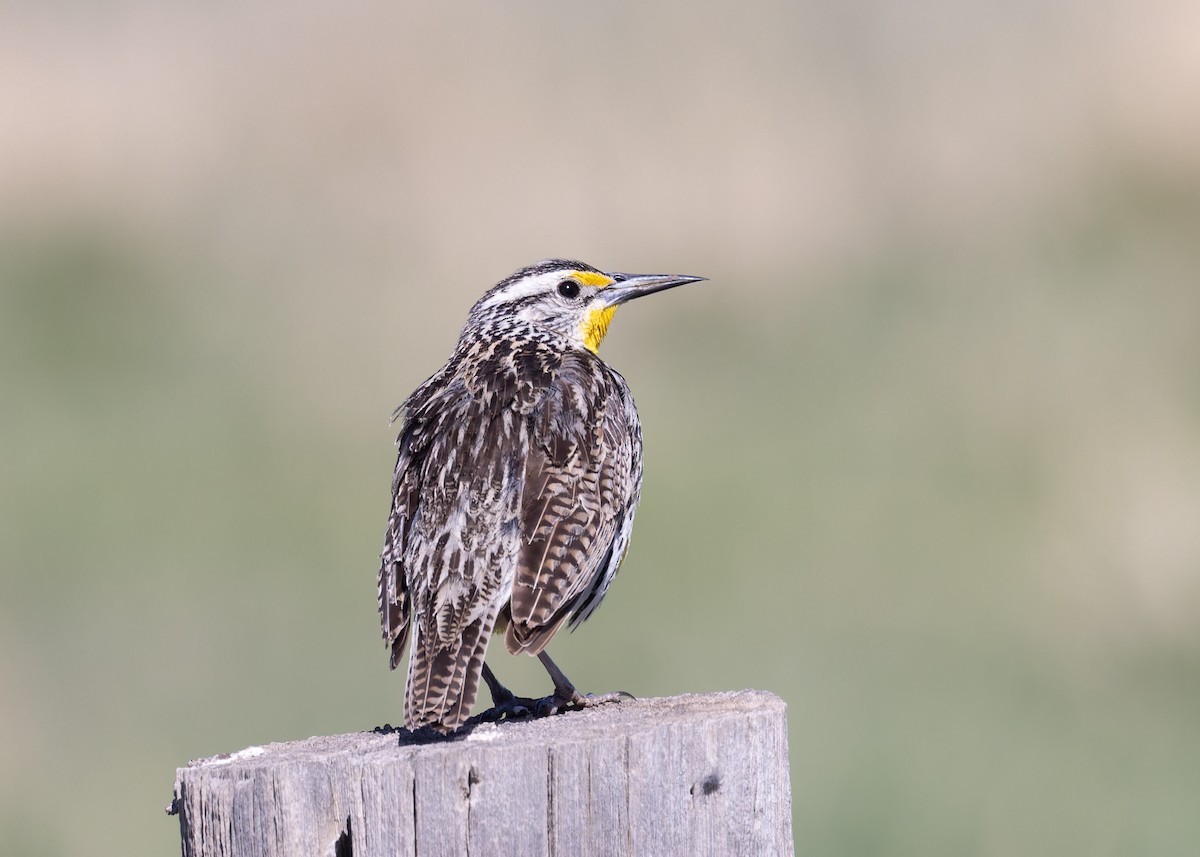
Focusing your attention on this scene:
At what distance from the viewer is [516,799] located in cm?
310

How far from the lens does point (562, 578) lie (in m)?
4.23

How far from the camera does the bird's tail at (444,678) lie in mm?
3715

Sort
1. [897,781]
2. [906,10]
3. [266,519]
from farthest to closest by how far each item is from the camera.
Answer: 1. [906,10]
2. [266,519]
3. [897,781]

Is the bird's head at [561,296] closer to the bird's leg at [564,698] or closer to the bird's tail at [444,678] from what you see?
the bird's leg at [564,698]

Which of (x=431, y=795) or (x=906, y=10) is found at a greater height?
(x=906, y=10)

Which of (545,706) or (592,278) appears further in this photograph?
(592,278)

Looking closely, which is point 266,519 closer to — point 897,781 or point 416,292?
point 416,292

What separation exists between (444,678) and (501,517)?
0.55 metres

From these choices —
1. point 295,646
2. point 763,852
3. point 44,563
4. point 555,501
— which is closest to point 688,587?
point 295,646

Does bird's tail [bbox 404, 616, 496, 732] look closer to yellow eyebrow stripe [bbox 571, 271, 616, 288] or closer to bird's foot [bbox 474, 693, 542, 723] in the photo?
bird's foot [bbox 474, 693, 542, 723]

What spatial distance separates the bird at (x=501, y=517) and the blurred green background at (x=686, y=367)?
8.05 ft

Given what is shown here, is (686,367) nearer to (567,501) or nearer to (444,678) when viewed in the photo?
(567,501)

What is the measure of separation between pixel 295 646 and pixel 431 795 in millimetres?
5327

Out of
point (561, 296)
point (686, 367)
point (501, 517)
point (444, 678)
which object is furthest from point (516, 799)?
point (686, 367)
